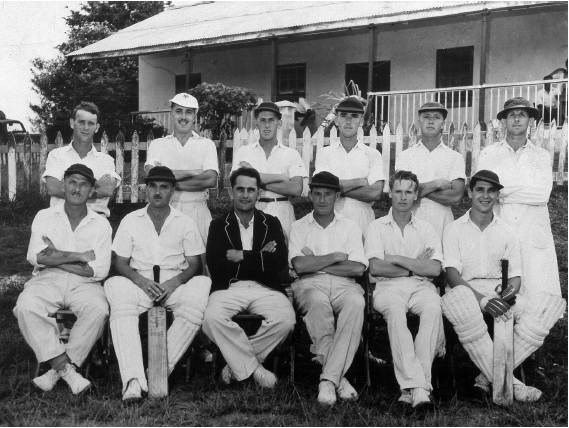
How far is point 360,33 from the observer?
16.2 metres

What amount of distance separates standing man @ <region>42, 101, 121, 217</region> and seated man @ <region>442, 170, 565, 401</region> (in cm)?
279

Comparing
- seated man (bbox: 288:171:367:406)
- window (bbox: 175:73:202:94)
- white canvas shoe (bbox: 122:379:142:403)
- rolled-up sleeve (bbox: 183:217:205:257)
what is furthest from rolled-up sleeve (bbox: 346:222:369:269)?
window (bbox: 175:73:202:94)

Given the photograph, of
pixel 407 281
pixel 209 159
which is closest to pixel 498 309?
pixel 407 281

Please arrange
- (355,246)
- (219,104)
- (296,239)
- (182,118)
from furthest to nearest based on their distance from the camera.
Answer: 1. (219,104)
2. (182,118)
3. (296,239)
4. (355,246)

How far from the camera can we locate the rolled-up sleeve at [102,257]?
4910mm

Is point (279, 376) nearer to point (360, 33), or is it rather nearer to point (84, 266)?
point (84, 266)

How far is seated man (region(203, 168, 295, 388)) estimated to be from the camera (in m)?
4.62

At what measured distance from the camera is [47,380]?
4.46 metres

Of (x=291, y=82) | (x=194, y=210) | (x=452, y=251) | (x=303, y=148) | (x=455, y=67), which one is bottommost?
(x=452, y=251)

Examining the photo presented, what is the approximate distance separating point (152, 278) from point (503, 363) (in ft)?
8.44

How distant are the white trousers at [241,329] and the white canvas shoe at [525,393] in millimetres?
1574

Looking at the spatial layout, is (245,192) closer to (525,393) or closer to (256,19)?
(525,393)

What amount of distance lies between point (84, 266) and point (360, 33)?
41.8 ft

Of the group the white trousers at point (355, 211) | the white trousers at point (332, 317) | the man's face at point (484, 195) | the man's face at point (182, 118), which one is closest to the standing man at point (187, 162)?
the man's face at point (182, 118)
